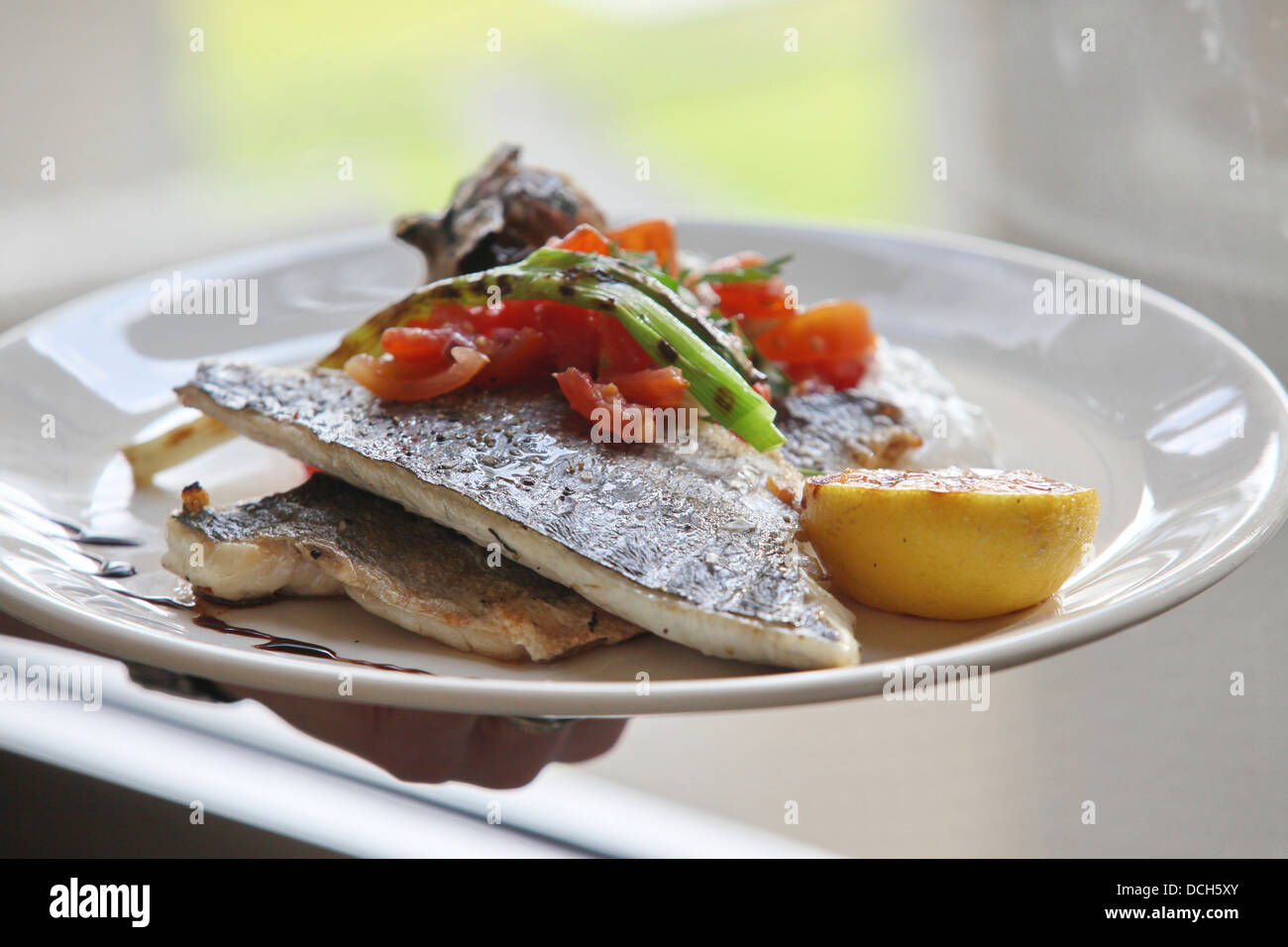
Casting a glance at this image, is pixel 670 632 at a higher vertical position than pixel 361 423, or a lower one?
lower

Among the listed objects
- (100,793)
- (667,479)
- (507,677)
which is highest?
(667,479)

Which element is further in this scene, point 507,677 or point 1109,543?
point 1109,543

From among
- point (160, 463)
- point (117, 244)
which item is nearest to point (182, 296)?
point (160, 463)

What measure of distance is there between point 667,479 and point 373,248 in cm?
206

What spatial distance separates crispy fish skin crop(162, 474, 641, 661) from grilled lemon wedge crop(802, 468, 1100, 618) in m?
0.41

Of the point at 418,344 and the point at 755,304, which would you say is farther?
the point at 755,304

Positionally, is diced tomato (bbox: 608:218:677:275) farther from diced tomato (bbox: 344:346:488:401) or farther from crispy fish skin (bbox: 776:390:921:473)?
diced tomato (bbox: 344:346:488:401)

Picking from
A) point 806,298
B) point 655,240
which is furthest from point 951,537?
point 806,298

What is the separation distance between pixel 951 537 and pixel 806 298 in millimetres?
1825

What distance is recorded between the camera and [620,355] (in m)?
2.25

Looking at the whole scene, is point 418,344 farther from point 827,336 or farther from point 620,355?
point 827,336

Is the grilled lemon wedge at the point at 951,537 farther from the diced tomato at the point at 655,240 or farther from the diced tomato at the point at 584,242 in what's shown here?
the diced tomato at the point at 655,240

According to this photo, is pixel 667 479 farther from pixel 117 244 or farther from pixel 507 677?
pixel 117 244

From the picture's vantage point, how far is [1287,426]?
2.29 meters
